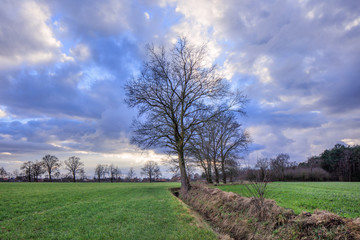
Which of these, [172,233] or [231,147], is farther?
[231,147]

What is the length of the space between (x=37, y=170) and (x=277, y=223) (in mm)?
103516

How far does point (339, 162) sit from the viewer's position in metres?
60.6

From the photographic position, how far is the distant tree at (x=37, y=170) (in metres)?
85.1

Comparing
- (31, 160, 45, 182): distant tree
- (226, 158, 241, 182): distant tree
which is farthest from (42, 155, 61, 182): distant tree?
(226, 158, 241, 182): distant tree

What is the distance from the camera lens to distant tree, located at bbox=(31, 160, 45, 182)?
85.1 meters

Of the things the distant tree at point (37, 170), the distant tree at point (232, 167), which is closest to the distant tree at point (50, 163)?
the distant tree at point (37, 170)

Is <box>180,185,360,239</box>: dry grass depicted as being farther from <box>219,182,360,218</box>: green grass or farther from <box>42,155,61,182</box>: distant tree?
<box>42,155,61,182</box>: distant tree

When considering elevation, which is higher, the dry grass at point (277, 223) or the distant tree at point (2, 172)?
the dry grass at point (277, 223)

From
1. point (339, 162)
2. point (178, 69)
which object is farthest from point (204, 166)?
point (339, 162)

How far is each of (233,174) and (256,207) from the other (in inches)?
1337

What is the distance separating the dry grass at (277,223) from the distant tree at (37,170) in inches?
3923

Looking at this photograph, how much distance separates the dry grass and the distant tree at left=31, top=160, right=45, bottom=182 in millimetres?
99637

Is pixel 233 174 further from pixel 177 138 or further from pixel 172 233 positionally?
pixel 172 233

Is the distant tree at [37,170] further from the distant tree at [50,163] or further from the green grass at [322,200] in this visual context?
the green grass at [322,200]
